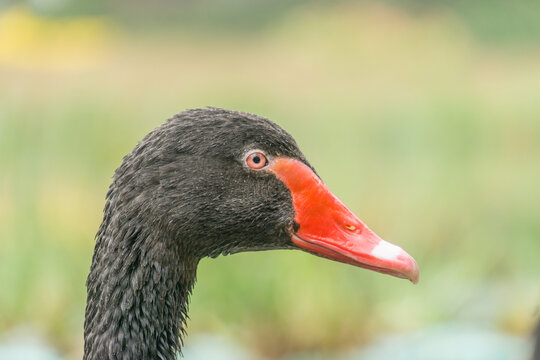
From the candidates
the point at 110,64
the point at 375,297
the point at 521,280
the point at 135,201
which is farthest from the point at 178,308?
the point at 110,64

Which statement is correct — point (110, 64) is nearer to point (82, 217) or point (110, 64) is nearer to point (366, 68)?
point (82, 217)

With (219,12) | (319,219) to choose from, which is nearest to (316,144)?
(219,12)

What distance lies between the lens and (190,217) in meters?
2.42

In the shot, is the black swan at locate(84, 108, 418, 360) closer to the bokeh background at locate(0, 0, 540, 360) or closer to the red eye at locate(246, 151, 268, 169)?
the red eye at locate(246, 151, 268, 169)

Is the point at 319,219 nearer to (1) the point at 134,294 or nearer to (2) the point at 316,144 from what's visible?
(1) the point at 134,294

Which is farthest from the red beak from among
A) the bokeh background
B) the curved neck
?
the bokeh background

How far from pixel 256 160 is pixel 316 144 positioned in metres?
3.33

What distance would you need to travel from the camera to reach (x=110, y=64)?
641 centimetres

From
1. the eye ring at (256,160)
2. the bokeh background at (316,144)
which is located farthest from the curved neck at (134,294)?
the bokeh background at (316,144)

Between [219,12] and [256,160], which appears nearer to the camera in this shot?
[256,160]

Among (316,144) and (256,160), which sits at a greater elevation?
(316,144)

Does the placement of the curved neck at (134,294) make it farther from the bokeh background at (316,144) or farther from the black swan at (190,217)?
the bokeh background at (316,144)

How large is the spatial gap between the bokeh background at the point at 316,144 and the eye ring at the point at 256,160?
8.24 feet

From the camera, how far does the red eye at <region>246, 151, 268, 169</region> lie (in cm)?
245
